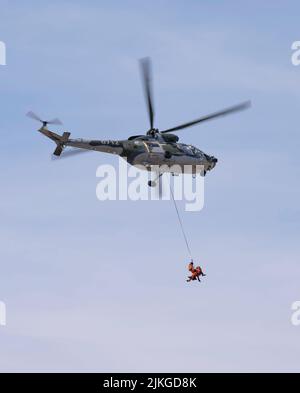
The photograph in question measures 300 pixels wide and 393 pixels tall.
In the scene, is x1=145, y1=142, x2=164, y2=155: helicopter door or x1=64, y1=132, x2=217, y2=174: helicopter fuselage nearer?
x1=64, y1=132, x2=217, y2=174: helicopter fuselage

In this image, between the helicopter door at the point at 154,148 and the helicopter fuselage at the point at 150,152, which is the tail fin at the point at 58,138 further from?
the helicopter door at the point at 154,148

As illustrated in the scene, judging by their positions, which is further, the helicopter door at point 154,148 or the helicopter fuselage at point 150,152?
the helicopter door at point 154,148

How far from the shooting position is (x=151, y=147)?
406 feet

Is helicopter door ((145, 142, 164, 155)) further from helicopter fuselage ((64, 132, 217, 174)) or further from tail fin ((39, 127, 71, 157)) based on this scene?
tail fin ((39, 127, 71, 157))

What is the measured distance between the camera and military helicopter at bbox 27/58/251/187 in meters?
121

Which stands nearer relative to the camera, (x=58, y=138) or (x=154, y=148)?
(x=58, y=138)

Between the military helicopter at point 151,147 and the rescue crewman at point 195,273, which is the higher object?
the military helicopter at point 151,147

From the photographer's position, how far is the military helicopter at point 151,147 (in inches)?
4751

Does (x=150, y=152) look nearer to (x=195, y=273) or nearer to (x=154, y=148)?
(x=154, y=148)
